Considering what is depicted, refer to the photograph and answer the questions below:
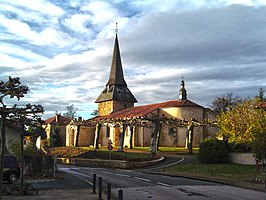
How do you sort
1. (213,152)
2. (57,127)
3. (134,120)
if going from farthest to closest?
(57,127)
(134,120)
(213,152)

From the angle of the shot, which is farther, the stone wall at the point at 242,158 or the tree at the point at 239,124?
the tree at the point at 239,124

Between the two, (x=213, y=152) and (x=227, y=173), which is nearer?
(x=227, y=173)

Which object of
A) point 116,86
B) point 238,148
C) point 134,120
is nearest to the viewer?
point 238,148

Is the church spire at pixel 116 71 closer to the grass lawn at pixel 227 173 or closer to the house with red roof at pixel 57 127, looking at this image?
the house with red roof at pixel 57 127

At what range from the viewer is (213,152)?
33781mm

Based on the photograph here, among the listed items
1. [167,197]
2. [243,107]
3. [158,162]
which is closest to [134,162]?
[158,162]

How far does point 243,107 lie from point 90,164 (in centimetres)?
1698

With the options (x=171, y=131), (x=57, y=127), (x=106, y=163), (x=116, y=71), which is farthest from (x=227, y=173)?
(x=116, y=71)

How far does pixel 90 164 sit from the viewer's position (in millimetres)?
41062

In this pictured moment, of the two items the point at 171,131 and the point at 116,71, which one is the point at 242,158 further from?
the point at 116,71

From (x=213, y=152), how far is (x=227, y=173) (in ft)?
21.1

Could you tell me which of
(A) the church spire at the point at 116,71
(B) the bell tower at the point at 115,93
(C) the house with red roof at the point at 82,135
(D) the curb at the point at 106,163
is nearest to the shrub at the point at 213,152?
(D) the curb at the point at 106,163

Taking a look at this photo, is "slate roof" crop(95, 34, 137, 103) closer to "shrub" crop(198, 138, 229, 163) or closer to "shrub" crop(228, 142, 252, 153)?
"shrub" crop(228, 142, 252, 153)

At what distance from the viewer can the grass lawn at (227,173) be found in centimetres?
2169
